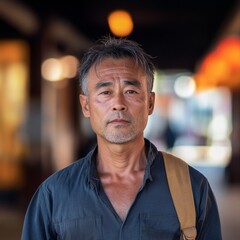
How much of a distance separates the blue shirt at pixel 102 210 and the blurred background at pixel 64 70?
3.69m

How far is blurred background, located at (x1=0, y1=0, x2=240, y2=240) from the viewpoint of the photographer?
26.0ft

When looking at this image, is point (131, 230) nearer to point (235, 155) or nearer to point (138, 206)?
point (138, 206)

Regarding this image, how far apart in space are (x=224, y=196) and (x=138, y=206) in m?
8.35

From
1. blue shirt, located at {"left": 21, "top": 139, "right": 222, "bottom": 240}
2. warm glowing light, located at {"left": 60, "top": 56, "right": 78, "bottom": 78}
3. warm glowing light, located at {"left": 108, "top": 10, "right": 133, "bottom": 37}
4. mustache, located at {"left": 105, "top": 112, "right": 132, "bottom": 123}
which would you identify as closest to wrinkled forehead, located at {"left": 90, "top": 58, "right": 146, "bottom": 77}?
mustache, located at {"left": 105, "top": 112, "right": 132, "bottom": 123}

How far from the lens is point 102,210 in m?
1.81

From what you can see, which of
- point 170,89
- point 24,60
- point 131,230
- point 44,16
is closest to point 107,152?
point 131,230

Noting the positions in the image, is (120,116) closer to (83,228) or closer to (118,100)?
(118,100)

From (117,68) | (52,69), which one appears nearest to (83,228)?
(117,68)

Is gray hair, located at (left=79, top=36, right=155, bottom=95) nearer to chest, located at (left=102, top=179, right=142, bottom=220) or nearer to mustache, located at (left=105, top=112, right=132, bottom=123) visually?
mustache, located at (left=105, top=112, right=132, bottom=123)

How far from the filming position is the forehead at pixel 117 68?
76.4 inches

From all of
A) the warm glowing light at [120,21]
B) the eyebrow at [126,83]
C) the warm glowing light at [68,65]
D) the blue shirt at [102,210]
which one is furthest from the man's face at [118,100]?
the warm glowing light at [68,65]

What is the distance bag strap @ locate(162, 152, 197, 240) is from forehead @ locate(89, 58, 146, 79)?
12.4 inches

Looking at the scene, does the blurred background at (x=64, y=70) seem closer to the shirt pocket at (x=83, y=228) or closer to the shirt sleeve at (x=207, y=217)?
the shirt sleeve at (x=207, y=217)

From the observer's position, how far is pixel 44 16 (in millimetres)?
7957
